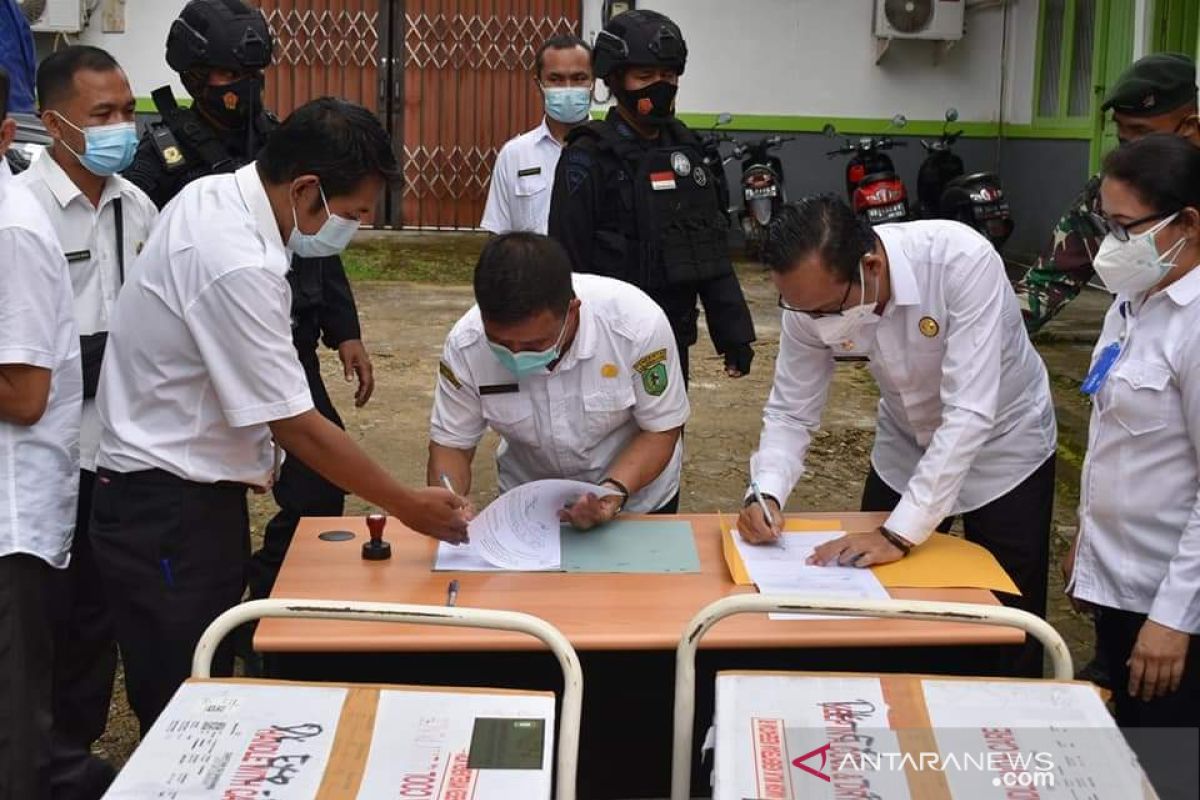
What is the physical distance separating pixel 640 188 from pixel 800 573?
141 centimetres

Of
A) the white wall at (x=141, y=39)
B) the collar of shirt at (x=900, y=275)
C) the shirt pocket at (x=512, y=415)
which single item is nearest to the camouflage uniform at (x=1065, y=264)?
the collar of shirt at (x=900, y=275)

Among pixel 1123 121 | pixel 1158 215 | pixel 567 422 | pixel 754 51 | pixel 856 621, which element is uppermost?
pixel 754 51

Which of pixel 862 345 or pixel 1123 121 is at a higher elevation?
pixel 1123 121

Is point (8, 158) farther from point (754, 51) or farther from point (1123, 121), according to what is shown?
point (754, 51)

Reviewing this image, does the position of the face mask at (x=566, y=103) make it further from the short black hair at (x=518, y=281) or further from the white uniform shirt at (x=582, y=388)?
the short black hair at (x=518, y=281)

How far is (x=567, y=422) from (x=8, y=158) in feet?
4.04

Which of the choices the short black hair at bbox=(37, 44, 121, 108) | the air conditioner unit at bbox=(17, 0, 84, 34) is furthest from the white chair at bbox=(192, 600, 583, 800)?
the air conditioner unit at bbox=(17, 0, 84, 34)

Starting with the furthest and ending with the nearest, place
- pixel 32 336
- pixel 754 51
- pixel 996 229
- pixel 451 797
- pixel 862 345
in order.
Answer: pixel 754 51, pixel 996 229, pixel 862 345, pixel 32 336, pixel 451 797

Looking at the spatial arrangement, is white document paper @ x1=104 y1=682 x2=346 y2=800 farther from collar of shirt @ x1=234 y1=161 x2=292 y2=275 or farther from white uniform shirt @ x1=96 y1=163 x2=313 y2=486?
collar of shirt @ x1=234 y1=161 x2=292 y2=275

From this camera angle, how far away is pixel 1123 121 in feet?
10.5

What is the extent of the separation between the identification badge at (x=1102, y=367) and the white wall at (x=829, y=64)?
7.86 metres

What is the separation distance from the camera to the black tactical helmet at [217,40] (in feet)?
10.4

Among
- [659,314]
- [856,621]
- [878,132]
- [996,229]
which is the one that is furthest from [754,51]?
[856,621]

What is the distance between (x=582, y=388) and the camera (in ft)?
8.75
